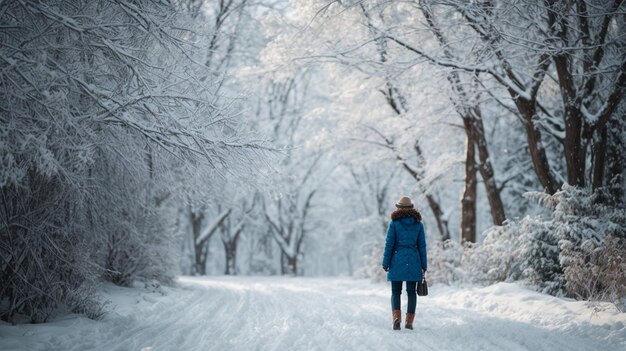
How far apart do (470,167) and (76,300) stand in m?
10.3

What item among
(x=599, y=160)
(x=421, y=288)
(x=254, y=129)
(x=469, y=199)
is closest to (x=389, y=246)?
(x=421, y=288)

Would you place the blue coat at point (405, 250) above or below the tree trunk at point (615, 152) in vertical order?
below

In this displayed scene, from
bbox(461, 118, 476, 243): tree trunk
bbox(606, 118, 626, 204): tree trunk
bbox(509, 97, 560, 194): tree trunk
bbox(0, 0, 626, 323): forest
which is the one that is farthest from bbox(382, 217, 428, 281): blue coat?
bbox(461, 118, 476, 243): tree trunk

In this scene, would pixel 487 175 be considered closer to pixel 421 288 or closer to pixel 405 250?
pixel 405 250

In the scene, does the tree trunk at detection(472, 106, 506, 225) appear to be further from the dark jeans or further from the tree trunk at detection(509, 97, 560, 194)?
the dark jeans

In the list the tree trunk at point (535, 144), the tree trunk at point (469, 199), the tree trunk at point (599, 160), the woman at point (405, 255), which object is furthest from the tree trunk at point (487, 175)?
the woman at point (405, 255)

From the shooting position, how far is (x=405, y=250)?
6.07 metres

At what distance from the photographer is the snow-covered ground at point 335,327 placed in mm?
4926

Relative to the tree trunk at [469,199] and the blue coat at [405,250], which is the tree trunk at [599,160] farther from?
the blue coat at [405,250]

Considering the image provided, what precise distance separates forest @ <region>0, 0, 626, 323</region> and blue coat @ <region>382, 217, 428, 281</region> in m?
2.12

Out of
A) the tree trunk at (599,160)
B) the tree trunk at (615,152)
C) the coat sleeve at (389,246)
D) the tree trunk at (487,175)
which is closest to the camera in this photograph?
the coat sleeve at (389,246)

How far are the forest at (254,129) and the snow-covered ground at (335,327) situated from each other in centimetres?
59

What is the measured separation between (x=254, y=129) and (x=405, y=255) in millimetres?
3536

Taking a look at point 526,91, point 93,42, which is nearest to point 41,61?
point 93,42
